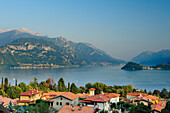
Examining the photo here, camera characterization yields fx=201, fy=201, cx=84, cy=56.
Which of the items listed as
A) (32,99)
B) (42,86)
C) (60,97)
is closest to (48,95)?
(32,99)

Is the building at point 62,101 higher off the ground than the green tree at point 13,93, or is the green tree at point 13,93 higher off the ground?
the building at point 62,101

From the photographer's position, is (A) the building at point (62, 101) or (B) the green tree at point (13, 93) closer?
(A) the building at point (62, 101)

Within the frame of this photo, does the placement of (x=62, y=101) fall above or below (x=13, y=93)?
above

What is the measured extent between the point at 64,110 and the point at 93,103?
7898 mm

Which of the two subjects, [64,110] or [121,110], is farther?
[121,110]

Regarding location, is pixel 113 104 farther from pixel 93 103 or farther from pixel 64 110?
pixel 64 110

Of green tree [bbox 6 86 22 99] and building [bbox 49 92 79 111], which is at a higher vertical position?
building [bbox 49 92 79 111]

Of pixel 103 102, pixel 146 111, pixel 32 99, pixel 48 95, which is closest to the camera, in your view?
pixel 146 111

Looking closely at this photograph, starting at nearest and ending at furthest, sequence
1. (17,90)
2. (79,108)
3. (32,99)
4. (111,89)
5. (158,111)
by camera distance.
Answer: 1. (79,108)
2. (158,111)
3. (32,99)
4. (17,90)
5. (111,89)

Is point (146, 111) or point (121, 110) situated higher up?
point (146, 111)

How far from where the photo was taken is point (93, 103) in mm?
31328

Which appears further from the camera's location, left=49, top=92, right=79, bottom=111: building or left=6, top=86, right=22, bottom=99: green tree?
left=6, top=86, right=22, bottom=99: green tree

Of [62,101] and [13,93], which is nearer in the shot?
[62,101]

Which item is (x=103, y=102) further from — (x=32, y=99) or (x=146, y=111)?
(x=32, y=99)
